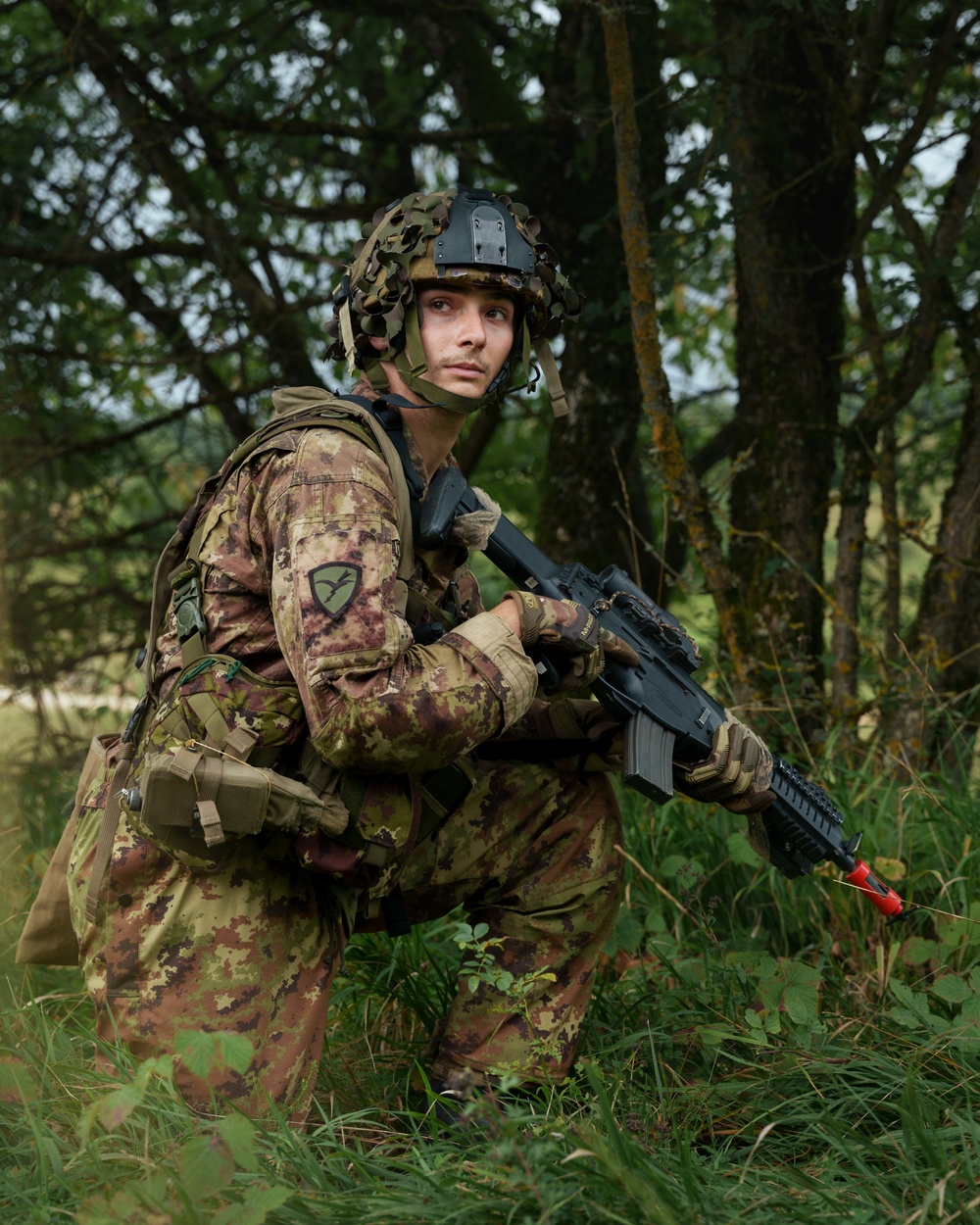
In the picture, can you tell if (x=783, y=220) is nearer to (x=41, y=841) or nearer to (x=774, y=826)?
(x=774, y=826)

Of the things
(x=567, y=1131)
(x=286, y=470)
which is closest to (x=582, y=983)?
(x=567, y=1131)

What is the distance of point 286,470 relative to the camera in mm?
2455

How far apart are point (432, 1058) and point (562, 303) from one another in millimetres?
1951

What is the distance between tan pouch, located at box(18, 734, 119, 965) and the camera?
2.69 meters

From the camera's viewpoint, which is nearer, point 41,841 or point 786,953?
point 786,953

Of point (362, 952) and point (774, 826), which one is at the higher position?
point (774, 826)

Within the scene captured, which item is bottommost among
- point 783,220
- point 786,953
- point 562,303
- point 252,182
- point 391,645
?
point 786,953

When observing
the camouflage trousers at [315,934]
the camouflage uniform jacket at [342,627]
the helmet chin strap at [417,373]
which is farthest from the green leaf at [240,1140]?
the helmet chin strap at [417,373]

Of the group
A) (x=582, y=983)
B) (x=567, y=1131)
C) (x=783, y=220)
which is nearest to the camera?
(x=567, y=1131)

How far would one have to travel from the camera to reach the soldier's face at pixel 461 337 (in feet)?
8.96

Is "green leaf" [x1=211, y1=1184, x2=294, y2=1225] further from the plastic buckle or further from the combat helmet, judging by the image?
the combat helmet

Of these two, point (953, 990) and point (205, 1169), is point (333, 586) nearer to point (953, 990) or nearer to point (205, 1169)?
point (205, 1169)

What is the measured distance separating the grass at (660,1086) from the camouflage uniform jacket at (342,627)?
0.69 meters

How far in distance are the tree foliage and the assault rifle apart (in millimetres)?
914
